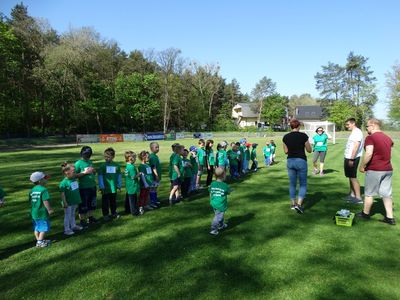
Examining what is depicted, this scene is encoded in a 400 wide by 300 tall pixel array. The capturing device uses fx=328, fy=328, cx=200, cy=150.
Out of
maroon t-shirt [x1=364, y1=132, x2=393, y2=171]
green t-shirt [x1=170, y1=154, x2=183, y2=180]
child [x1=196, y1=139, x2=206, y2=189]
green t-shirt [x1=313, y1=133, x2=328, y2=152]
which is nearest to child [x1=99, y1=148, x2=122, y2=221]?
green t-shirt [x1=170, y1=154, x2=183, y2=180]

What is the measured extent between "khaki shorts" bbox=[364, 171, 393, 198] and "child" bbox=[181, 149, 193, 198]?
4.94 metres

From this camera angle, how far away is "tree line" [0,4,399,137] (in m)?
48.9

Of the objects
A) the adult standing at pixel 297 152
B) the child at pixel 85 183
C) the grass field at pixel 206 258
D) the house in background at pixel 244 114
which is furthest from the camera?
the house in background at pixel 244 114

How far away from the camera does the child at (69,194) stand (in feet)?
22.5

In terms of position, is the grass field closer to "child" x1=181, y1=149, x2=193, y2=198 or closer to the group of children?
the group of children

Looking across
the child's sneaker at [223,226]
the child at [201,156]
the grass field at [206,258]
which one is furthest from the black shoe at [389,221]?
the child at [201,156]

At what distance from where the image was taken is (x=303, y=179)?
317 inches

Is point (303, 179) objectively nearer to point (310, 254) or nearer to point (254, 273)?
point (310, 254)

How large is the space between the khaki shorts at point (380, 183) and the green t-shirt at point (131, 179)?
5.41 m

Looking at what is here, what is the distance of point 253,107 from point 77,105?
182 feet

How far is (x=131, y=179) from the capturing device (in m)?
8.02

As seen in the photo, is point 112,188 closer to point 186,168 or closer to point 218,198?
point 218,198

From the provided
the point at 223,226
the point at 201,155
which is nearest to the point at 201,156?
the point at 201,155

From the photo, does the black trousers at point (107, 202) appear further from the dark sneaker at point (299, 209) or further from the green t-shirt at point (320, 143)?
the green t-shirt at point (320, 143)
